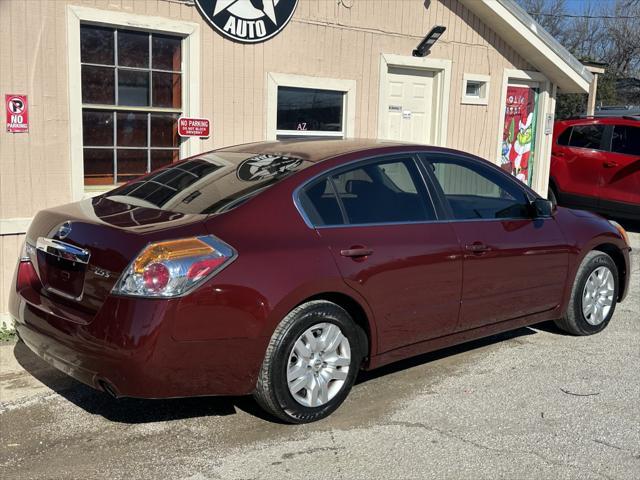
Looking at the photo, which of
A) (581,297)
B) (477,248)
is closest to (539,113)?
(581,297)

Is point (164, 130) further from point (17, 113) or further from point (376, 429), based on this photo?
point (376, 429)

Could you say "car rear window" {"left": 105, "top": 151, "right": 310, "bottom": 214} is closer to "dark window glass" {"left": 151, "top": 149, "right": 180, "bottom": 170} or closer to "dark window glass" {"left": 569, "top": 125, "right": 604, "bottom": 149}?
"dark window glass" {"left": 151, "top": 149, "right": 180, "bottom": 170}

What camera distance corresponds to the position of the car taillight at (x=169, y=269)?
11.0ft

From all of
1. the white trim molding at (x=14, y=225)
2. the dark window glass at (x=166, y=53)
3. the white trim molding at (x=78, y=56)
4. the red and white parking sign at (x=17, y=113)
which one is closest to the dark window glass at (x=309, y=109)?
the white trim molding at (x=78, y=56)

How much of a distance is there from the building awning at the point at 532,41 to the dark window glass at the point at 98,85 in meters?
4.65

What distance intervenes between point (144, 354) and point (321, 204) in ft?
4.39

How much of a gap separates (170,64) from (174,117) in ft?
1.65

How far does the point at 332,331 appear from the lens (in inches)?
155

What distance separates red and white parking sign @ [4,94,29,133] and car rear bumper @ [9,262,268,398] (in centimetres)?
266

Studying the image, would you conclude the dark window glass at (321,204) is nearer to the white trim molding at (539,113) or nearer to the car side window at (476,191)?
the car side window at (476,191)

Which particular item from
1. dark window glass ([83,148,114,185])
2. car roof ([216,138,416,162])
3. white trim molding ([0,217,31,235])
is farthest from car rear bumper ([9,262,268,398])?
dark window glass ([83,148,114,185])

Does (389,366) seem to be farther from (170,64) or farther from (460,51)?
(460,51)

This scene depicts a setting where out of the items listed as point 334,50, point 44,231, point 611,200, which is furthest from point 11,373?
point 611,200

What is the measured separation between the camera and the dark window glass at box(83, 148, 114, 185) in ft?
20.8
